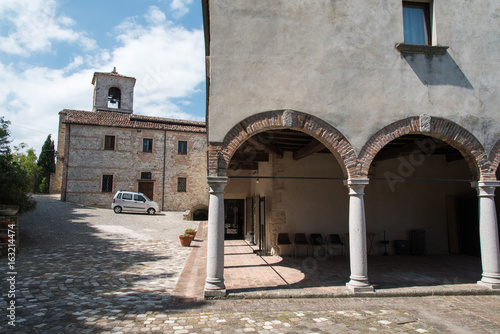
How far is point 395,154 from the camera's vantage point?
29.5 ft

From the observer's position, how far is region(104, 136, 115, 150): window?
24.7 meters

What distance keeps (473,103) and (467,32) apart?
5.32 feet

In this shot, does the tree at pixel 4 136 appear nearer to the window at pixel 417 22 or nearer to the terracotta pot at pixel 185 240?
the terracotta pot at pixel 185 240

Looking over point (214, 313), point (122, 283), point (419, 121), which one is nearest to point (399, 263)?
point (419, 121)

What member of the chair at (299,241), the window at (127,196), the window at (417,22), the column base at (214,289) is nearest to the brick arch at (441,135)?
the window at (417,22)

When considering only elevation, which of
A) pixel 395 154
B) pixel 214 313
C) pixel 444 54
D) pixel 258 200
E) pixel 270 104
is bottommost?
pixel 214 313

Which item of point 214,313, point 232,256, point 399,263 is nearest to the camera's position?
point 214,313

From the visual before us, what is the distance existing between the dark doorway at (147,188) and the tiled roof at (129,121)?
4.66 metres

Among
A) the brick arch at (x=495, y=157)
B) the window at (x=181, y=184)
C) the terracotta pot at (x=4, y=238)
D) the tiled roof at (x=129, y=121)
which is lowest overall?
the terracotta pot at (x=4, y=238)

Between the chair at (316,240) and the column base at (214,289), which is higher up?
the chair at (316,240)

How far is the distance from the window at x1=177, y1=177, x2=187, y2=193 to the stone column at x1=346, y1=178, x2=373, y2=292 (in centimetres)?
2164

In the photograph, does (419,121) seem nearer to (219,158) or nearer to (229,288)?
(219,158)

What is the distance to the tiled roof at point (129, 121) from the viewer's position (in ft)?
80.5

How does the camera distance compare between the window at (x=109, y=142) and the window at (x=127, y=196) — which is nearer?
the window at (x=127, y=196)
